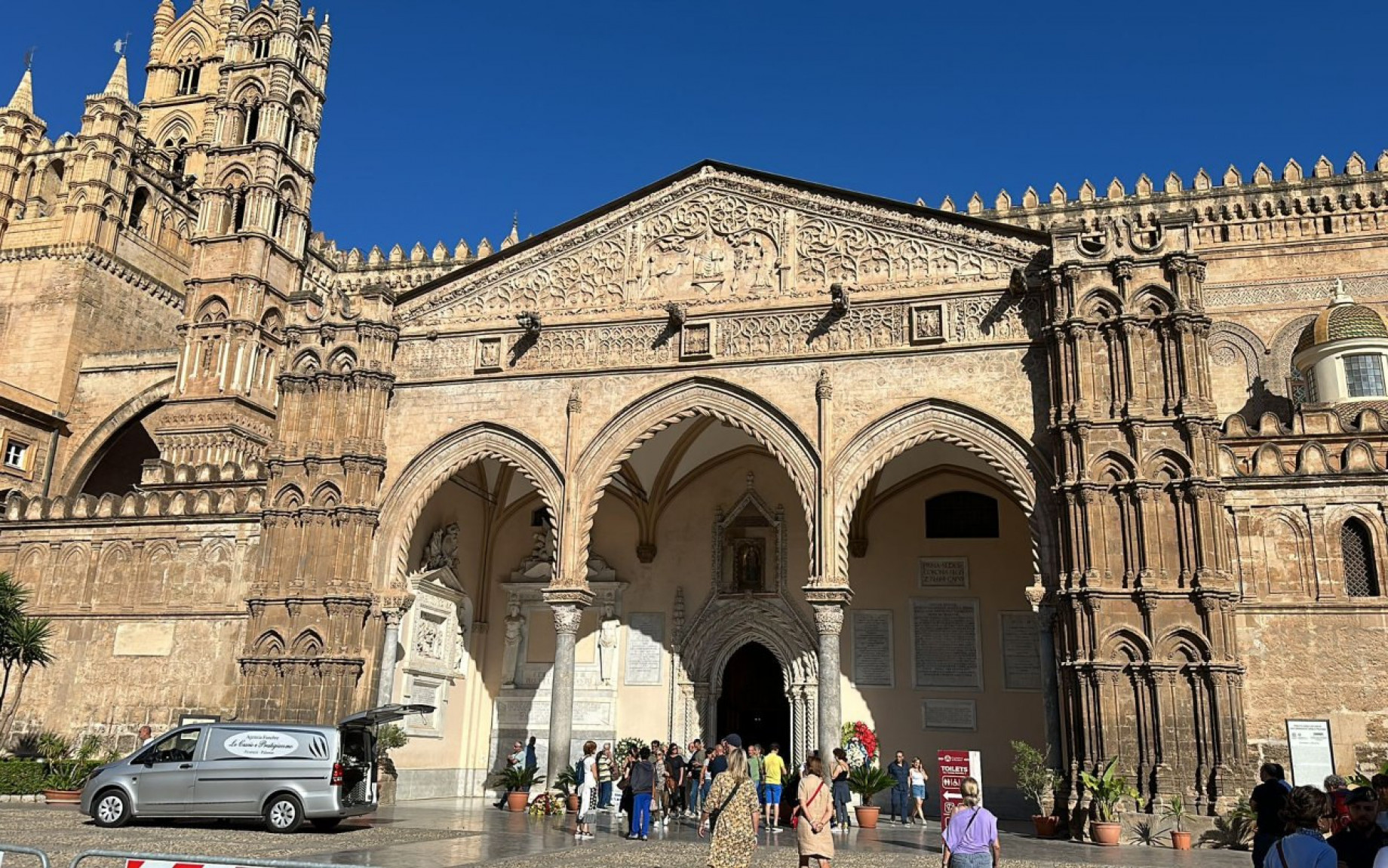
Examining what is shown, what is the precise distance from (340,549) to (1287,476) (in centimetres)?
1659

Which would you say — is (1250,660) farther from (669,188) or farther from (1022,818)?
(669,188)

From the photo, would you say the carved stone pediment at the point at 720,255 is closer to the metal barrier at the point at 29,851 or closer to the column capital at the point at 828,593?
the column capital at the point at 828,593

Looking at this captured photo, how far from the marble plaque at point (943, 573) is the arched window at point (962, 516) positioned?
1.60 ft

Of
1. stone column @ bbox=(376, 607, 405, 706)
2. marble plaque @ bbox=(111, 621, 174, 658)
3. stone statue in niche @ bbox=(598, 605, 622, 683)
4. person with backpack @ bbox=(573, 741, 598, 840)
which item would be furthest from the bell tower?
person with backpack @ bbox=(573, 741, 598, 840)

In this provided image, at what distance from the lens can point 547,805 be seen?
59.7 ft

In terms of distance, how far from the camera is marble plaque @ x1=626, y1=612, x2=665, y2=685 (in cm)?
2280

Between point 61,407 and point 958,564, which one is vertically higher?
point 61,407

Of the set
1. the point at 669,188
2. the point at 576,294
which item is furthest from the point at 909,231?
the point at 576,294

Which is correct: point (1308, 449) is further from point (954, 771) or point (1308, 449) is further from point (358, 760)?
point (358, 760)

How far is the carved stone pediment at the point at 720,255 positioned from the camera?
1964 cm

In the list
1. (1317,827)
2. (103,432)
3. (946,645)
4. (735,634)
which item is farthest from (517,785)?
(103,432)

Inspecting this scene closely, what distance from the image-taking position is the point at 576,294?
21.4m

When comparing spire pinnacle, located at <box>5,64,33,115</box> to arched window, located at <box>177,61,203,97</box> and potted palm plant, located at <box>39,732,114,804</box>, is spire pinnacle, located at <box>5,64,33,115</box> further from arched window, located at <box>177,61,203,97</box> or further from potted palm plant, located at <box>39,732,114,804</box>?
potted palm plant, located at <box>39,732,114,804</box>

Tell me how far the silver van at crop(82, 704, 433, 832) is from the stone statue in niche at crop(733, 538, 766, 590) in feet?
32.5
